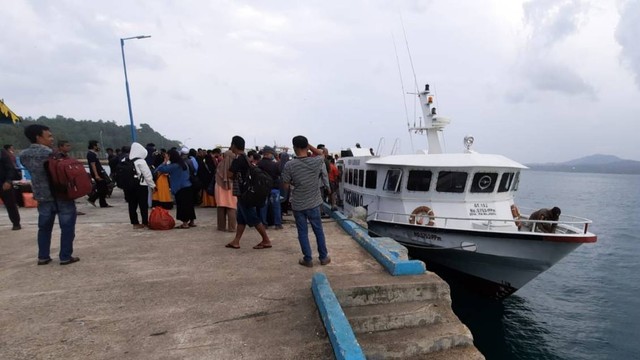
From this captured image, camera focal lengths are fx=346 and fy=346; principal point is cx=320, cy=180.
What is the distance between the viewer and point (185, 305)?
11.4ft

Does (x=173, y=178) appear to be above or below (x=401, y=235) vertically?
above

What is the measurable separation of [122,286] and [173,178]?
10.4ft

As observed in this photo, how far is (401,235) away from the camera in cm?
912

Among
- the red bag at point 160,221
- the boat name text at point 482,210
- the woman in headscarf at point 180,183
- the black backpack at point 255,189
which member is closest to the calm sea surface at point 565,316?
the boat name text at point 482,210

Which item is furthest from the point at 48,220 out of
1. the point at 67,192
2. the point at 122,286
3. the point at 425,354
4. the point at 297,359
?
the point at 425,354

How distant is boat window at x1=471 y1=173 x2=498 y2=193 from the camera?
8375 mm

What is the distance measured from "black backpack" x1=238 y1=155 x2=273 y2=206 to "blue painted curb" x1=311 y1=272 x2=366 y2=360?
5.89 ft

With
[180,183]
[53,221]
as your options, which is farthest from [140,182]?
[53,221]

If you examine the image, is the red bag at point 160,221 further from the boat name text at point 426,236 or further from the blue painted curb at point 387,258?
the boat name text at point 426,236

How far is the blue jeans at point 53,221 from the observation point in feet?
14.4

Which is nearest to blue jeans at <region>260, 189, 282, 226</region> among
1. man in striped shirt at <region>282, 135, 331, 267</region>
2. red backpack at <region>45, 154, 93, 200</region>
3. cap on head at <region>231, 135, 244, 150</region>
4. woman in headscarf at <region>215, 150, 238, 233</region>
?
woman in headscarf at <region>215, 150, 238, 233</region>

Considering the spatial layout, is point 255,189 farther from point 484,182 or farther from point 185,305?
point 484,182

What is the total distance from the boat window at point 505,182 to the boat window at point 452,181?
3.45 ft

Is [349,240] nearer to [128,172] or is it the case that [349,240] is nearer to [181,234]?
[181,234]
